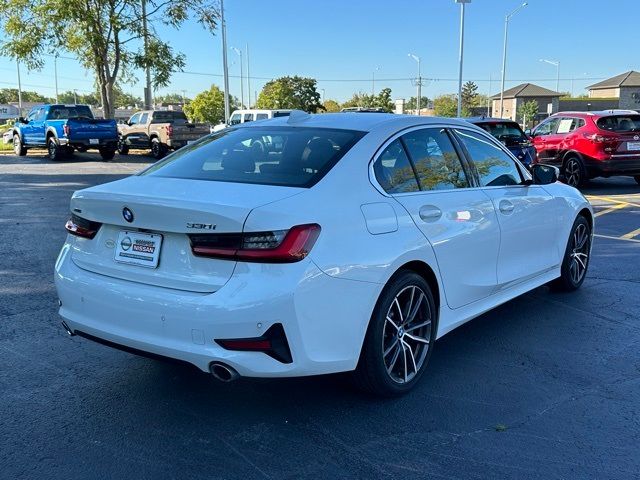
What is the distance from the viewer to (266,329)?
9.89 feet

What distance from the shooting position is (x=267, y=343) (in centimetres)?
303

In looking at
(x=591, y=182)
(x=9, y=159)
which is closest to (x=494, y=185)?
(x=591, y=182)

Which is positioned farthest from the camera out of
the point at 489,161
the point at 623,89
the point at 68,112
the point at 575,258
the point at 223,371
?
the point at 623,89

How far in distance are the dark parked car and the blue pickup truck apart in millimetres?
13557

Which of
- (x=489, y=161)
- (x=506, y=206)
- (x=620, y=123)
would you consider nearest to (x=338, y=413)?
(x=506, y=206)

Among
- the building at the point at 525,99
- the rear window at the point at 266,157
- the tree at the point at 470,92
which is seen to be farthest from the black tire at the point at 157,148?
the tree at the point at 470,92

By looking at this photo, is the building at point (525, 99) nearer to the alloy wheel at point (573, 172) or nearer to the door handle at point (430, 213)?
the alloy wheel at point (573, 172)

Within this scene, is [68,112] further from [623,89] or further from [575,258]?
[623,89]

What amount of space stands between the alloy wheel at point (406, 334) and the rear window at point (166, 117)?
21047mm

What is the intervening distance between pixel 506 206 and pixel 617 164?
418 inches

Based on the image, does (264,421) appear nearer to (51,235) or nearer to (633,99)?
(51,235)

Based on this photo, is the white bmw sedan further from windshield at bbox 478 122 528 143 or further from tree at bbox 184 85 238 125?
tree at bbox 184 85 238 125

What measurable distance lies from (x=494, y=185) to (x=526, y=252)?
26.5 inches

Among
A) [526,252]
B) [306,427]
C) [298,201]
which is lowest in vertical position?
[306,427]
